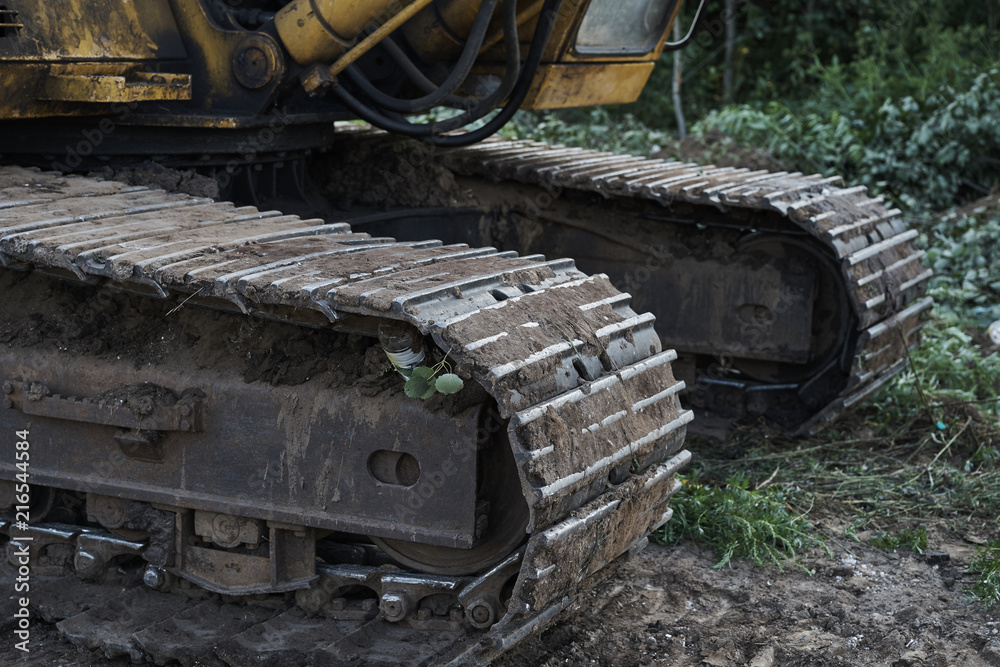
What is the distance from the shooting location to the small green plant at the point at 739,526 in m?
4.01

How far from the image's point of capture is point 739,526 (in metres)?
4.12

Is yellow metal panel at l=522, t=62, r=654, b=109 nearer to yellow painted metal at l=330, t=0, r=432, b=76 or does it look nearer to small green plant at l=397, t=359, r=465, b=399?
yellow painted metal at l=330, t=0, r=432, b=76

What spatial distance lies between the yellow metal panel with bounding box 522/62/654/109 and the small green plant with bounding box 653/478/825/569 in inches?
64.0

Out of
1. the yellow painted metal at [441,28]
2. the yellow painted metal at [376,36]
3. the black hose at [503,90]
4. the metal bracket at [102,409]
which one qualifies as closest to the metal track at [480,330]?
the metal bracket at [102,409]

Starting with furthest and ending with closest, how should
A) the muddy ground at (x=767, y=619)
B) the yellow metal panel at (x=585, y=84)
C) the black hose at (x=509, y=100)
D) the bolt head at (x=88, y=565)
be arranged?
the yellow metal panel at (x=585, y=84)
the black hose at (x=509, y=100)
the bolt head at (x=88, y=565)
the muddy ground at (x=767, y=619)

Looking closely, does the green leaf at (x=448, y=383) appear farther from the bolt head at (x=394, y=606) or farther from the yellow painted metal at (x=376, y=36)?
the yellow painted metal at (x=376, y=36)

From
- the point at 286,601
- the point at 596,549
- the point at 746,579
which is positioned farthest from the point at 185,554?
the point at 746,579

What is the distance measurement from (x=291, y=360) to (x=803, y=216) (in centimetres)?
233

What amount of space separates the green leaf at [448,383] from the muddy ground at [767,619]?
0.91 m

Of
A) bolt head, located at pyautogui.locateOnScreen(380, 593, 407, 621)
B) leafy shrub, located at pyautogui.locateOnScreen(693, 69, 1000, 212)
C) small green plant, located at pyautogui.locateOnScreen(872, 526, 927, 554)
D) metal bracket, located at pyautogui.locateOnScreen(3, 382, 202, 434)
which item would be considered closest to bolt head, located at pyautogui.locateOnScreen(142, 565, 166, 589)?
metal bracket, located at pyautogui.locateOnScreen(3, 382, 202, 434)

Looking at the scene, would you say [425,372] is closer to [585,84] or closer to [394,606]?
[394,606]

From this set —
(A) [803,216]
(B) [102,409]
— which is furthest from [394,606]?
(A) [803,216]

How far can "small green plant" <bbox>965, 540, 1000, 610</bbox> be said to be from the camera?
364cm

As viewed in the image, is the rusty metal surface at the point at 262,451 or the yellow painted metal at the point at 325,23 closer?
the rusty metal surface at the point at 262,451
